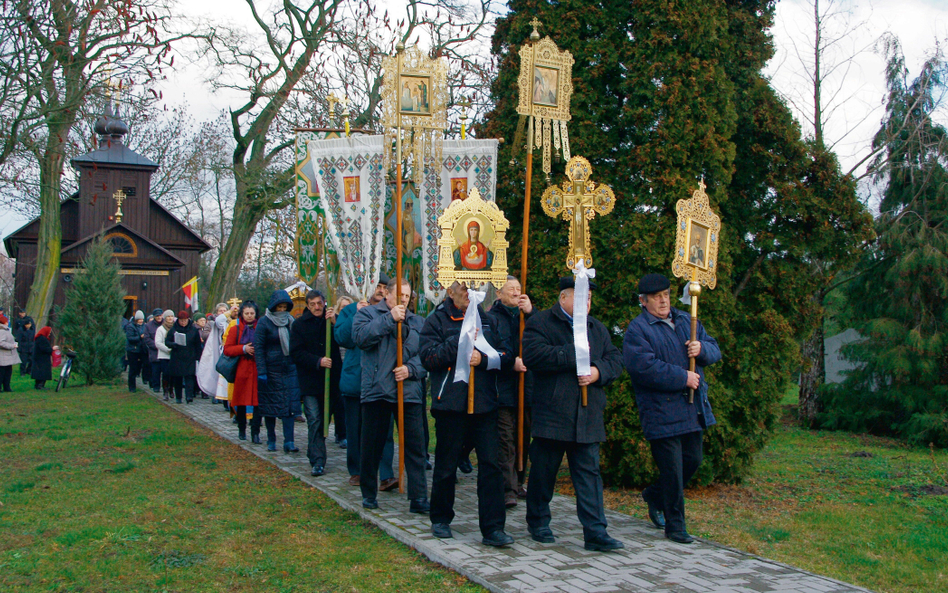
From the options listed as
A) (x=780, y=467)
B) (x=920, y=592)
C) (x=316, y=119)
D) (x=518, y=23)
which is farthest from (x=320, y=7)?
(x=920, y=592)

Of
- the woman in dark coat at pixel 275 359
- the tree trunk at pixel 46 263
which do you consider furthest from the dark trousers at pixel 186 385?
the tree trunk at pixel 46 263

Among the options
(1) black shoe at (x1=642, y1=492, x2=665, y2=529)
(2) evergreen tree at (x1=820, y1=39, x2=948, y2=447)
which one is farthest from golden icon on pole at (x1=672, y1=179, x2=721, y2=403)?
(2) evergreen tree at (x1=820, y1=39, x2=948, y2=447)

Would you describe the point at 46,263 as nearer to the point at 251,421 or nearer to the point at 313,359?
the point at 251,421

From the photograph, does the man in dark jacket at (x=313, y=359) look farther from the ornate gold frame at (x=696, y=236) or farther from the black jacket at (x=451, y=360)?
the ornate gold frame at (x=696, y=236)

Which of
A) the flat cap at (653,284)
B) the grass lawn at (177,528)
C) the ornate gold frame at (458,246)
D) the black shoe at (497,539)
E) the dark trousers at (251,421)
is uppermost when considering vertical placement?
the ornate gold frame at (458,246)

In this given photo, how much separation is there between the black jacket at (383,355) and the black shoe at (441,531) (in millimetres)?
1288

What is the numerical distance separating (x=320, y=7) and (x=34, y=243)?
20.0 meters

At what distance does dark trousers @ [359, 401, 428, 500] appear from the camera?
6.57m

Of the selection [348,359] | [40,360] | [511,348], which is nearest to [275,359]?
[348,359]

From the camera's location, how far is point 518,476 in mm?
7512

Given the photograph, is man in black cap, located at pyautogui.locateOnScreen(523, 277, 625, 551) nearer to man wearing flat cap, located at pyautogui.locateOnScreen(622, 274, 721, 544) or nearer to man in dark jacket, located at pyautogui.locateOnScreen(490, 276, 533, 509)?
man wearing flat cap, located at pyautogui.locateOnScreen(622, 274, 721, 544)

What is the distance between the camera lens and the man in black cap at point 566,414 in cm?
549

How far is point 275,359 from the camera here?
30.6 ft

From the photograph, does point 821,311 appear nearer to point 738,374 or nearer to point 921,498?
point 738,374
